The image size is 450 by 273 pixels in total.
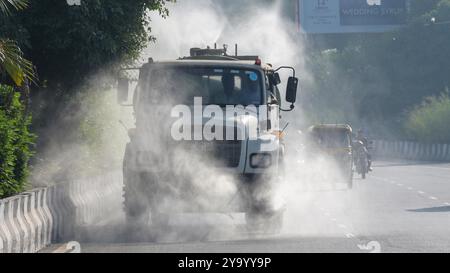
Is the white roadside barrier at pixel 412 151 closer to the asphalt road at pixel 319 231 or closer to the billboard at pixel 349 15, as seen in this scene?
the billboard at pixel 349 15

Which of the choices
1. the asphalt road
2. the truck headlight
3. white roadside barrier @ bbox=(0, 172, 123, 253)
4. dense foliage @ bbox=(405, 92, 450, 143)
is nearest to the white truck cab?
the truck headlight

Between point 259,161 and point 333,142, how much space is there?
2102 cm

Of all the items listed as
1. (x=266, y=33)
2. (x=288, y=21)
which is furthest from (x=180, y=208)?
(x=288, y=21)

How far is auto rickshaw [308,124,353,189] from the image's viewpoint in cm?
4125

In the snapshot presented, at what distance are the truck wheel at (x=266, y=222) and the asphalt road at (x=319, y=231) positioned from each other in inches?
7.7

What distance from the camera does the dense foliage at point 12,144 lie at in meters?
20.7

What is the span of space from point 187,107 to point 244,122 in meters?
1.04

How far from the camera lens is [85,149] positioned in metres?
32.0

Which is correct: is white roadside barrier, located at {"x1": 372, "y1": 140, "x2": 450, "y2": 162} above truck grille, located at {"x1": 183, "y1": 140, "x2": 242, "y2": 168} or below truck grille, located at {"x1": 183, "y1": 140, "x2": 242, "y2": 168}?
above

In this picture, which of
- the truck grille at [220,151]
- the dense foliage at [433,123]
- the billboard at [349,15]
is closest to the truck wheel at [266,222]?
the truck grille at [220,151]

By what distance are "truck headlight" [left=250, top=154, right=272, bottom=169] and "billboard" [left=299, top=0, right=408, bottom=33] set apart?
5109 centimetres

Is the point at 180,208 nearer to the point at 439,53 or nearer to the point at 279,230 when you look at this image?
the point at 279,230

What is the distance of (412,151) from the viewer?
263 ft

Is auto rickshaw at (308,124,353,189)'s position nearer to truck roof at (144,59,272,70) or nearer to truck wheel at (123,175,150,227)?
truck roof at (144,59,272,70)
